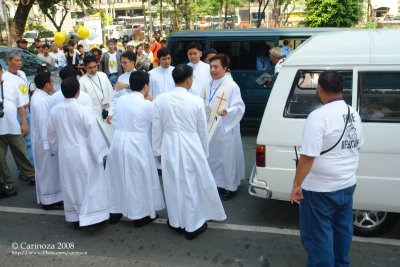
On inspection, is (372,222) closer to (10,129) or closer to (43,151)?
(43,151)

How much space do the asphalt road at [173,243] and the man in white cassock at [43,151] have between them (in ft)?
0.74

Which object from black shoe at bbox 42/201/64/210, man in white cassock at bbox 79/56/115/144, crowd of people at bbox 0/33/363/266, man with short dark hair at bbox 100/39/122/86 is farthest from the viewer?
man with short dark hair at bbox 100/39/122/86

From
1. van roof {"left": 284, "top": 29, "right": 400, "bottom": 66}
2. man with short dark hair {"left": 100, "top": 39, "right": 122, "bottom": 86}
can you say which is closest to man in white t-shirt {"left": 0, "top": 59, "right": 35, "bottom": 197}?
van roof {"left": 284, "top": 29, "right": 400, "bottom": 66}

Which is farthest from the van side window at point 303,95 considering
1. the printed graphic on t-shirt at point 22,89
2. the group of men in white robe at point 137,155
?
the printed graphic on t-shirt at point 22,89

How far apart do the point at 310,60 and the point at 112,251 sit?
253cm

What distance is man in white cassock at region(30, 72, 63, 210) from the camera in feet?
15.8

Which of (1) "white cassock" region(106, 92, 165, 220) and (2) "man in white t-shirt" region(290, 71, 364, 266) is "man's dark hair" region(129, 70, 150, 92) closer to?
(1) "white cassock" region(106, 92, 165, 220)

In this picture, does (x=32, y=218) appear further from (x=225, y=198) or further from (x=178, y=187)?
(x=225, y=198)

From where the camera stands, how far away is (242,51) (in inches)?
311

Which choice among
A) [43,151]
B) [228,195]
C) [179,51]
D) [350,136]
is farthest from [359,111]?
[179,51]

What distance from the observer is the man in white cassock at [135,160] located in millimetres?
4191

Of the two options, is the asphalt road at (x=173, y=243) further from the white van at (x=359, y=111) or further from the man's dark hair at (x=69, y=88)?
the man's dark hair at (x=69, y=88)

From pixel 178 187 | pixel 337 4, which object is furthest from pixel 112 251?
pixel 337 4

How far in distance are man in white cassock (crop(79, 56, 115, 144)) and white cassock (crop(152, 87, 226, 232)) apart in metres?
1.96
